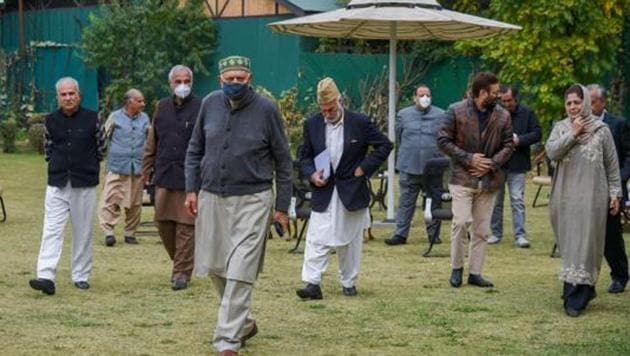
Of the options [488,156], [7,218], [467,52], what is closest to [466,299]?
[488,156]

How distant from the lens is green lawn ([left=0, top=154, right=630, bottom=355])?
31.0ft

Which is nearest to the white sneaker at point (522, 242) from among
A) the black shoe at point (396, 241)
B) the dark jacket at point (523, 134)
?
the dark jacket at point (523, 134)

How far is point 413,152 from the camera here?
51.8ft

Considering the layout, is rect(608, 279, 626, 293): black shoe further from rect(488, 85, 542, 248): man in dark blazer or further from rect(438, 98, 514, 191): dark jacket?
rect(488, 85, 542, 248): man in dark blazer

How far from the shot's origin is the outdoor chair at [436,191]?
14758 mm

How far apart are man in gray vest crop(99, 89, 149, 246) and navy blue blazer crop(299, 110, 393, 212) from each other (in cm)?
446

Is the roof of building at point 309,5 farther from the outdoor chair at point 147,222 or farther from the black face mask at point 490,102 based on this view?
the black face mask at point 490,102

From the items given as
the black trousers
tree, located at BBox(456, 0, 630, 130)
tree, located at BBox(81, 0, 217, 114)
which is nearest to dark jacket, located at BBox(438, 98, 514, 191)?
the black trousers

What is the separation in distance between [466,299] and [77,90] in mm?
3720

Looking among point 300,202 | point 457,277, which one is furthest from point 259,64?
point 457,277

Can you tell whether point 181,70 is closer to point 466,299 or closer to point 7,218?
point 466,299

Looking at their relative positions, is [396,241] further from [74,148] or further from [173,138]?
[74,148]

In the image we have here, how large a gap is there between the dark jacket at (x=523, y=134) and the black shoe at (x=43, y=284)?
585cm

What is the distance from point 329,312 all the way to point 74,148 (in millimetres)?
2681
